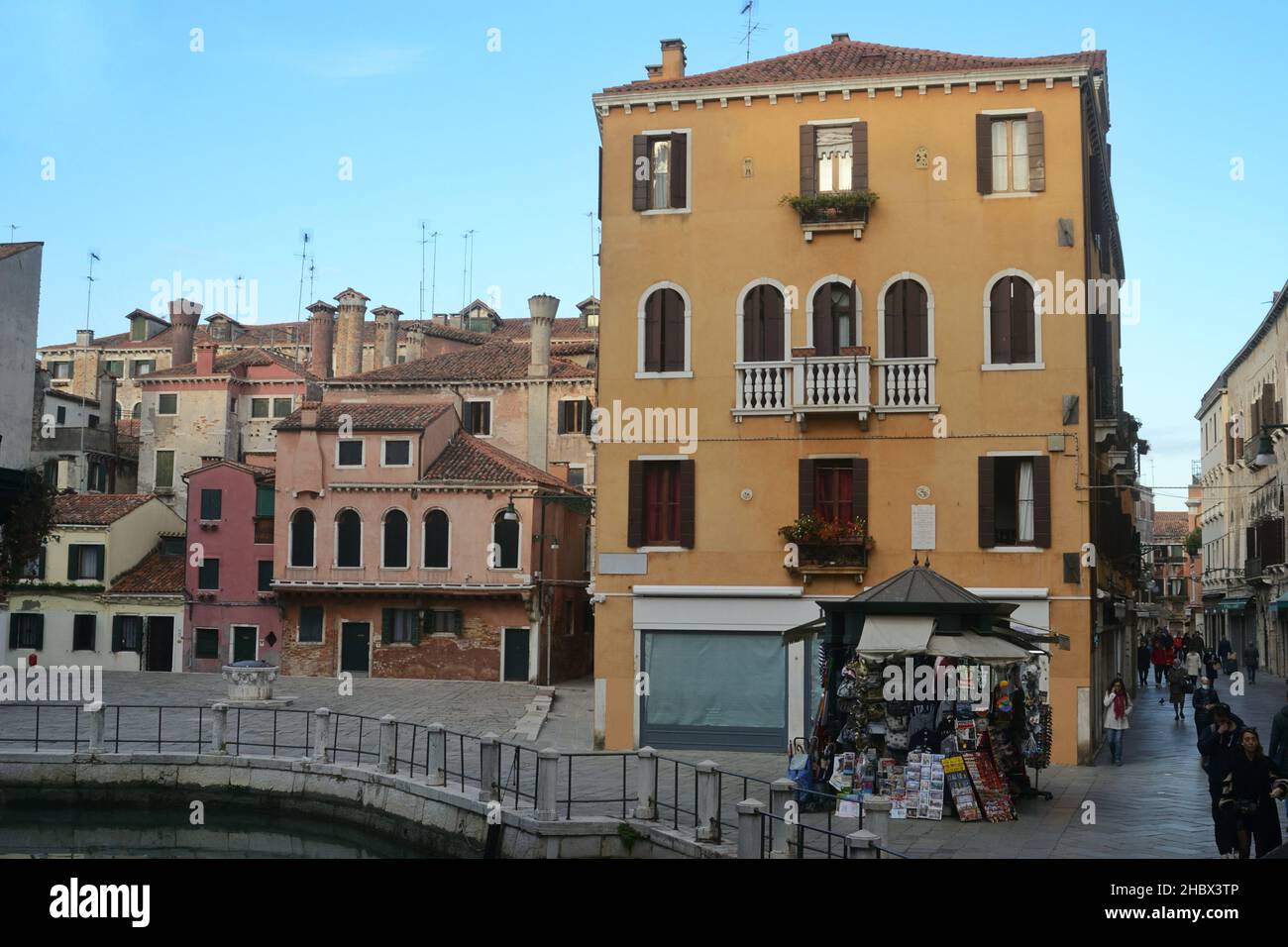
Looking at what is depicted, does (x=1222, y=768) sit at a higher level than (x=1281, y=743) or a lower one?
lower

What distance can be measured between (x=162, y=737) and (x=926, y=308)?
655 inches

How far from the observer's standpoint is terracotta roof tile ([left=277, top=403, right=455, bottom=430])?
4575cm

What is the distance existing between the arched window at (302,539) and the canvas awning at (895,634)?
1198 inches

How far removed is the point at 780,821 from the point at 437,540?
31742 mm

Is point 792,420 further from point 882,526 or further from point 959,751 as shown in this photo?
point 959,751

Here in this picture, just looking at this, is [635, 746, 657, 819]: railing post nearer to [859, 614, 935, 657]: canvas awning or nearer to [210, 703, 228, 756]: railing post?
[859, 614, 935, 657]: canvas awning

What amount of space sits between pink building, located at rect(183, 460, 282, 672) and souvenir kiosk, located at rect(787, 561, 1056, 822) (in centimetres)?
3162

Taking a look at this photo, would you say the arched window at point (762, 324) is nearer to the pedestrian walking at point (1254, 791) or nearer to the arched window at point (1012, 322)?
the arched window at point (1012, 322)

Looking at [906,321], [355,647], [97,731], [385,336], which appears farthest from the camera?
[385,336]

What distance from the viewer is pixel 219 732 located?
25031mm

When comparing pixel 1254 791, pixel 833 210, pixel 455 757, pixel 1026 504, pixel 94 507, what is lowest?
pixel 455 757

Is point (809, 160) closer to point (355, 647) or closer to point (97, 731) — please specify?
point (97, 731)

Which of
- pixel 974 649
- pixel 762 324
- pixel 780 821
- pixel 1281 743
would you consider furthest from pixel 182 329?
pixel 1281 743
